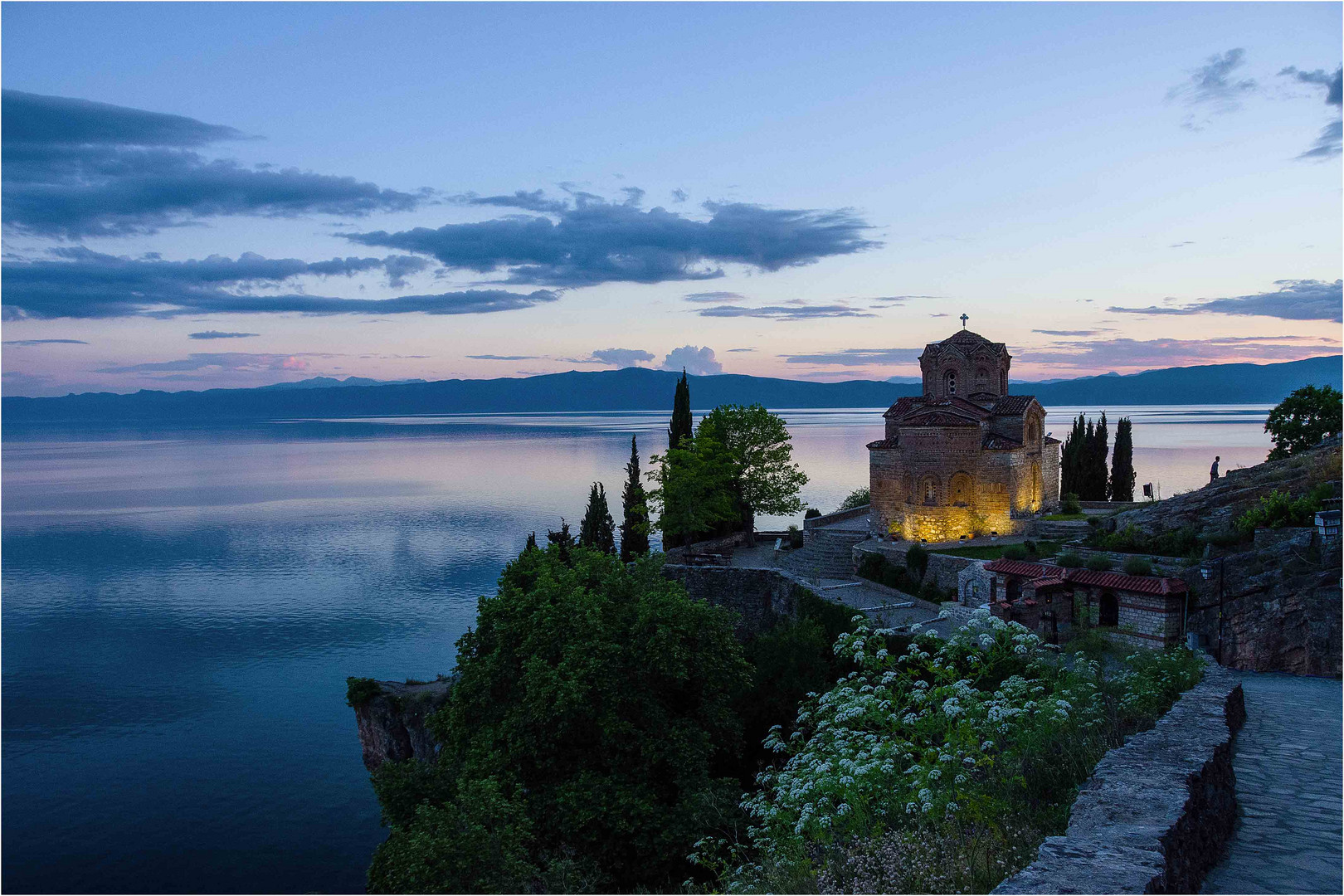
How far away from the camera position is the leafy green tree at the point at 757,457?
44.5 meters

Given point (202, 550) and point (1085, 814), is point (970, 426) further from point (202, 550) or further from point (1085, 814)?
point (202, 550)

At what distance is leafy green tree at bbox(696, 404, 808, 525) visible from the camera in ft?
146

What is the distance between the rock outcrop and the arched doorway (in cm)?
2097

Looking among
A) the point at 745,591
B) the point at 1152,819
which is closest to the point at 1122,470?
the point at 745,591

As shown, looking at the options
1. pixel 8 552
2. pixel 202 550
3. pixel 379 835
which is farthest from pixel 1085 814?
pixel 8 552

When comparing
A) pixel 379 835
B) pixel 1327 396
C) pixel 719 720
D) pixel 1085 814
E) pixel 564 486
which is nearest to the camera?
pixel 1085 814

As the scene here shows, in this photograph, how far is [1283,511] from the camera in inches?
892

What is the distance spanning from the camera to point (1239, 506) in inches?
1005

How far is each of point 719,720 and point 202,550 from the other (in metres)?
63.4

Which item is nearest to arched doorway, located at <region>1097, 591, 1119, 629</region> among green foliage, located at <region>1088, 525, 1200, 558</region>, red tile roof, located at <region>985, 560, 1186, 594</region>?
red tile roof, located at <region>985, 560, 1186, 594</region>

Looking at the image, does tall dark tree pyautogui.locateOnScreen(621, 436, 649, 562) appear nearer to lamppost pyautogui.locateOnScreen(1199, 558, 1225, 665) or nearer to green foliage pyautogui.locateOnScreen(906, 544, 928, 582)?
green foliage pyautogui.locateOnScreen(906, 544, 928, 582)

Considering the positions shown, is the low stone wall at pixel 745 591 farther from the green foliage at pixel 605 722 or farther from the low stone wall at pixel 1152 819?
the low stone wall at pixel 1152 819

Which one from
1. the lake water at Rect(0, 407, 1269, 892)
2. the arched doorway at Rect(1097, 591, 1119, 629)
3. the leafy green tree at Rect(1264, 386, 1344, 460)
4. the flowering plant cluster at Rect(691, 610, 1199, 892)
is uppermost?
the leafy green tree at Rect(1264, 386, 1344, 460)

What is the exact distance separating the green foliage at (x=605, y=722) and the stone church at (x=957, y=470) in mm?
17610
